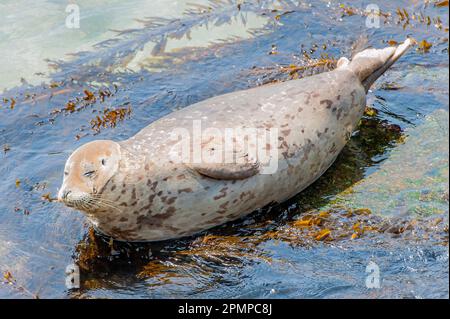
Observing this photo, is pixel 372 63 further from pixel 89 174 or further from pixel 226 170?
pixel 89 174

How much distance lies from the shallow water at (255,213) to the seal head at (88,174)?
1.69 ft

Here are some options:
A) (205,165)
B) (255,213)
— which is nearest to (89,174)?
(205,165)

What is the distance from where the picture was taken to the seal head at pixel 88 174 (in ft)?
16.8

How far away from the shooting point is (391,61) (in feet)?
21.9

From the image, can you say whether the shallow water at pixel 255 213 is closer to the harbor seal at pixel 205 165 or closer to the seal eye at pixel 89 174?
the harbor seal at pixel 205 165

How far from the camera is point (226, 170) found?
5516 mm

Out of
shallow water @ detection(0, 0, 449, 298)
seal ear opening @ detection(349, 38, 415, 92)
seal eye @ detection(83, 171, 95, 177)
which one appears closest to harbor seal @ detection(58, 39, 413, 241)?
seal eye @ detection(83, 171, 95, 177)

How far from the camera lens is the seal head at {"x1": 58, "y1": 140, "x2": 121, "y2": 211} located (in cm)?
513

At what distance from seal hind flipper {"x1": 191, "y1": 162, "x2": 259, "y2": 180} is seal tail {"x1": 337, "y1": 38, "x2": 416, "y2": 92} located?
1420 mm

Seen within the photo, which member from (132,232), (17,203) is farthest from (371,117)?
(17,203)

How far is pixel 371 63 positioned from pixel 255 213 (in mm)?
1623
